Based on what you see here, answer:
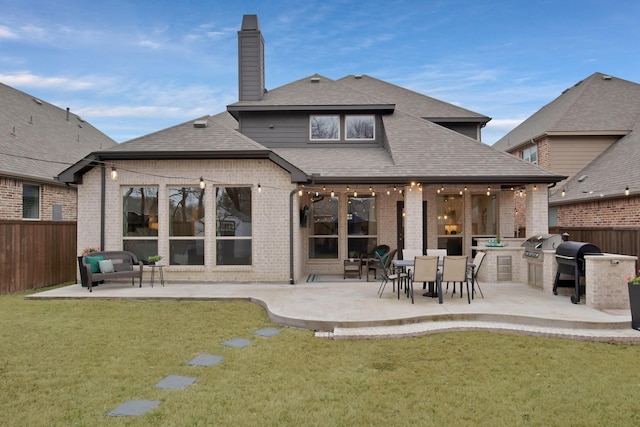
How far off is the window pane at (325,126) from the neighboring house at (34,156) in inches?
305

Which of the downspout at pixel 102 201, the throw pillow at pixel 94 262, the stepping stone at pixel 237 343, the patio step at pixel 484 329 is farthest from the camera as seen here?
the downspout at pixel 102 201

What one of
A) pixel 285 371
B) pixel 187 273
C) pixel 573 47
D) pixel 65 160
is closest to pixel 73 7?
pixel 65 160

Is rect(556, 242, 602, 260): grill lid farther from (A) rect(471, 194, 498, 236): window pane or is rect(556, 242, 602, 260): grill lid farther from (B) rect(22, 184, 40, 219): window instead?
(B) rect(22, 184, 40, 219): window

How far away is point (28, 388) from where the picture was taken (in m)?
4.19

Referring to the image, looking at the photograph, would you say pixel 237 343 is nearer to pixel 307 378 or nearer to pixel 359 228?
pixel 307 378

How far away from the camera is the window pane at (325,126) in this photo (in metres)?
13.8

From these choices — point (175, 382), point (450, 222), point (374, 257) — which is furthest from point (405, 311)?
point (450, 222)

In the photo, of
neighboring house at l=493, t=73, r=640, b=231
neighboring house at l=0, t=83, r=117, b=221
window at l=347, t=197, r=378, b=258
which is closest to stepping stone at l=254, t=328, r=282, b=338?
window at l=347, t=197, r=378, b=258

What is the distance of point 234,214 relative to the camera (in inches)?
427

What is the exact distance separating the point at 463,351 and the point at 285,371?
2.42 meters

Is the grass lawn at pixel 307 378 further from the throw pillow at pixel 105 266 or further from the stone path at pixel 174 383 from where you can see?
the throw pillow at pixel 105 266

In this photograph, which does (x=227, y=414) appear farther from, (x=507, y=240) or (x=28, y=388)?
(x=507, y=240)

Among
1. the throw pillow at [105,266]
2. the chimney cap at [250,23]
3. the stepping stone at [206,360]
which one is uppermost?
the chimney cap at [250,23]

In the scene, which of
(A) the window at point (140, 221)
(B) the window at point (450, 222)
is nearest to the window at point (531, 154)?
(B) the window at point (450, 222)
